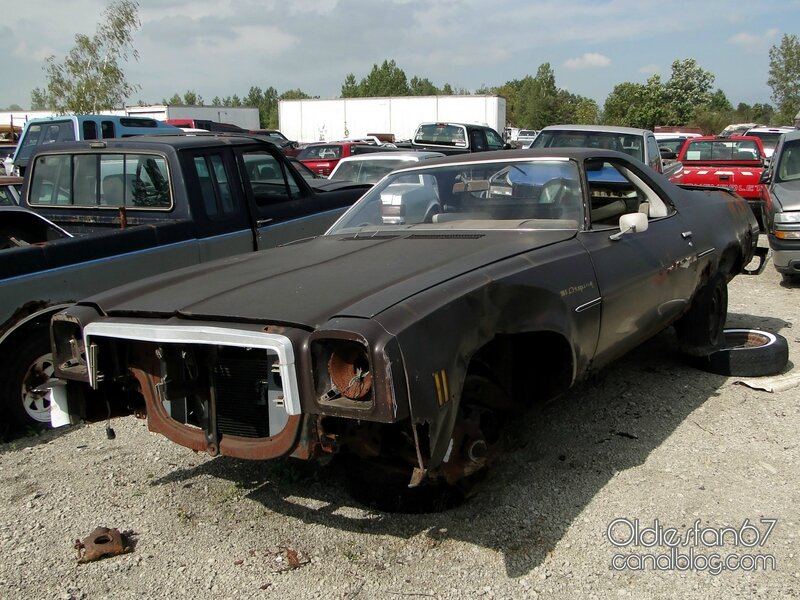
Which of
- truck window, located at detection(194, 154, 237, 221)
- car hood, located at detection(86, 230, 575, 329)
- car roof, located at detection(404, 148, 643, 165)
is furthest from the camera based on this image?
truck window, located at detection(194, 154, 237, 221)

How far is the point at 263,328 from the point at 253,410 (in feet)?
1.54

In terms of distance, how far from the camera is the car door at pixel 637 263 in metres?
3.99

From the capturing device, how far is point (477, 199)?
4500 mm

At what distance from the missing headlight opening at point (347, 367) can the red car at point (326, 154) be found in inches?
615

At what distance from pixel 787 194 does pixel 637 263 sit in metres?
5.54

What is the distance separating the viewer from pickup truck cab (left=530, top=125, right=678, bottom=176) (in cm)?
1087

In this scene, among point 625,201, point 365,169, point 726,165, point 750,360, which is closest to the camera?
point 625,201

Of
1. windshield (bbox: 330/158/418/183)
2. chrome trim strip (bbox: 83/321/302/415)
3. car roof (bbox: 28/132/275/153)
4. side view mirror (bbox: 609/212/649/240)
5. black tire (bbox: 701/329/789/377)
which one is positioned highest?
car roof (bbox: 28/132/275/153)

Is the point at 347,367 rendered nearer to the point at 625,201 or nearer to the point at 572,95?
the point at 625,201

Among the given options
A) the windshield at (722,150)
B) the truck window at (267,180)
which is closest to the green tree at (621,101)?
the windshield at (722,150)

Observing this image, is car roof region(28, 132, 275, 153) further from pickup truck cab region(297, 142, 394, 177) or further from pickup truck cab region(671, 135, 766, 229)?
pickup truck cab region(297, 142, 394, 177)

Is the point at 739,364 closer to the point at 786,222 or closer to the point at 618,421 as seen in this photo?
Answer: the point at 618,421

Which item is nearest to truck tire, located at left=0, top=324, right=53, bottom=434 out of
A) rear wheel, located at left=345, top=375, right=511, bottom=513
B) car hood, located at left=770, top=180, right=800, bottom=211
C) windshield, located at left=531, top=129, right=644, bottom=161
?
rear wheel, located at left=345, top=375, right=511, bottom=513

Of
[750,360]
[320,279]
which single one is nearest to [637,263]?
[750,360]
